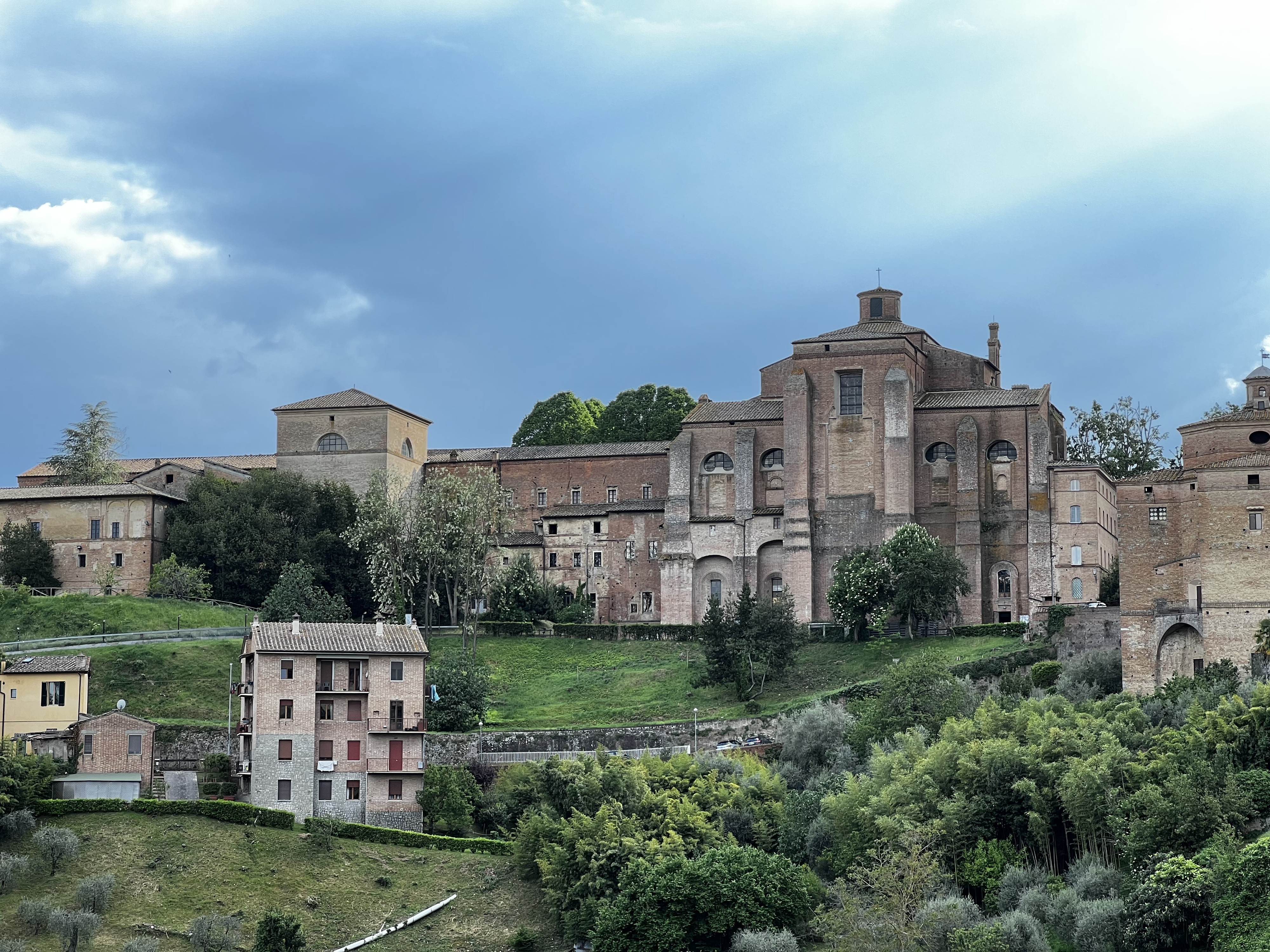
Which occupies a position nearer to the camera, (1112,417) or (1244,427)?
(1244,427)

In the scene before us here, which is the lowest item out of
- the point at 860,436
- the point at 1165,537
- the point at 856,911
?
the point at 856,911

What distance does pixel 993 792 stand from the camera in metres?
50.5

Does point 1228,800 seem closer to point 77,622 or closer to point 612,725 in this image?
point 612,725

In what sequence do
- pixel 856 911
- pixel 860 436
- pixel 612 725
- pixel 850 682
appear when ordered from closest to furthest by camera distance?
pixel 856 911
pixel 612 725
pixel 850 682
pixel 860 436

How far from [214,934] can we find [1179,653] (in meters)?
29.0

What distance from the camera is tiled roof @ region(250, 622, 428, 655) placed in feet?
187

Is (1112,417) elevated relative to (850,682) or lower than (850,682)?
elevated

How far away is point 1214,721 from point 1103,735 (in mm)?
2771

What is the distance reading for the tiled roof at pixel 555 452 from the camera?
8356 cm

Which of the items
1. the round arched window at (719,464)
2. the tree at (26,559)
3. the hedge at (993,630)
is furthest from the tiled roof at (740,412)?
the tree at (26,559)

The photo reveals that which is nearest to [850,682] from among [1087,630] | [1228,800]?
[1087,630]

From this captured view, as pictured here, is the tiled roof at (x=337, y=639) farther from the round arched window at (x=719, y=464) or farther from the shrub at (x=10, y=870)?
the round arched window at (x=719, y=464)

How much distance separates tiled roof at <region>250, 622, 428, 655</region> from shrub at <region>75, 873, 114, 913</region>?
9296 millimetres

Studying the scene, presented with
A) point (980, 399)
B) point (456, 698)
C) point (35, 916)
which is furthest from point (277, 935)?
point (980, 399)
